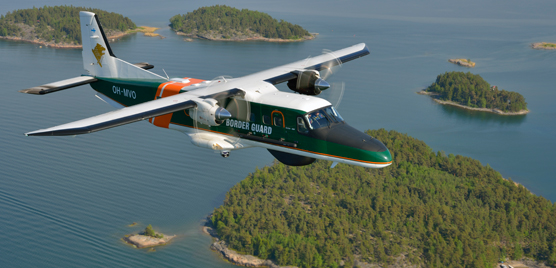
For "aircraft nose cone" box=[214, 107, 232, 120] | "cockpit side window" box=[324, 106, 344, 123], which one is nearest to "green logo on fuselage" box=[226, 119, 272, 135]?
"aircraft nose cone" box=[214, 107, 232, 120]

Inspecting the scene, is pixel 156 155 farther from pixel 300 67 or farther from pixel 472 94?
pixel 472 94

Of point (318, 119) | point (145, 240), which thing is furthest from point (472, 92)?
point (318, 119)

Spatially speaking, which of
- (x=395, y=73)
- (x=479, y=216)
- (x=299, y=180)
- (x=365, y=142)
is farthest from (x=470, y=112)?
(x=365, y=142)

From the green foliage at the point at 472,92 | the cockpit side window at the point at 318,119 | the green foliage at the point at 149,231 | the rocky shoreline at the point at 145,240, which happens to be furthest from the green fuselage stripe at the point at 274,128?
the green foliage at the point at 472,92

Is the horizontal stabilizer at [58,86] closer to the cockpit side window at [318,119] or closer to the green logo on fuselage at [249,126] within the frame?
the green logo on fuselage at [249,126]

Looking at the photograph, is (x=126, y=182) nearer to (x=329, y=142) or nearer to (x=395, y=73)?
(x=329, y=142)

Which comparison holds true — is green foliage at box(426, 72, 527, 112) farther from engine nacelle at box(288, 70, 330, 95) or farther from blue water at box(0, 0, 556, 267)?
engine nacelle at box(288, 70, 330, 95)
